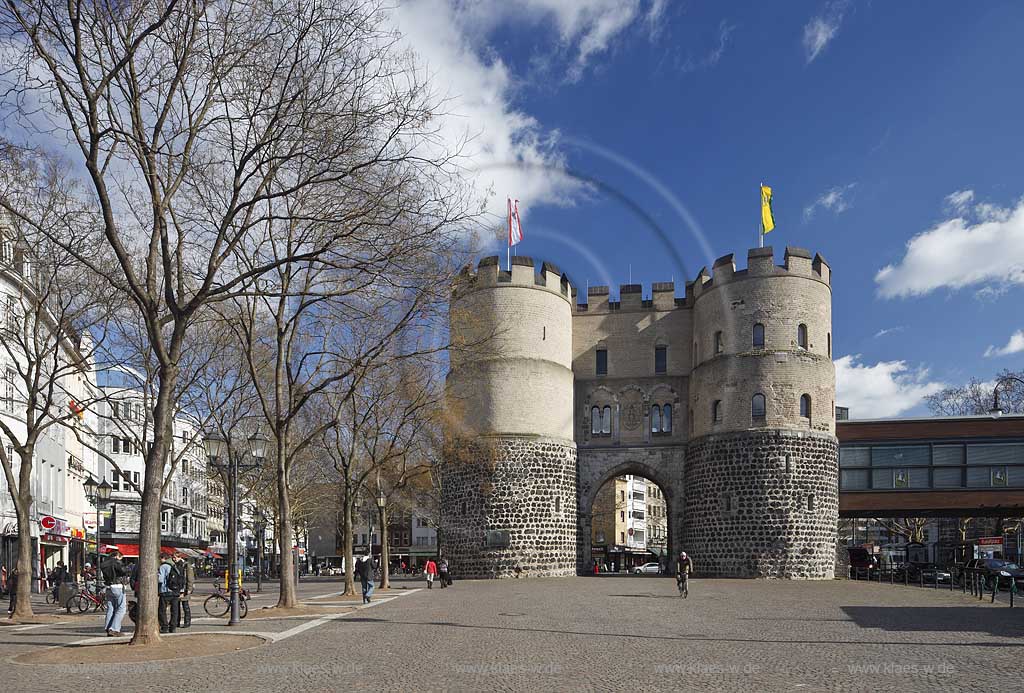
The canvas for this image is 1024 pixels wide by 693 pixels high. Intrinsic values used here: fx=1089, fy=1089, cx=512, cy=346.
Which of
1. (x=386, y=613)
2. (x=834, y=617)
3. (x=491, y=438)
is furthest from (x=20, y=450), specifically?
(x=491, y=438)

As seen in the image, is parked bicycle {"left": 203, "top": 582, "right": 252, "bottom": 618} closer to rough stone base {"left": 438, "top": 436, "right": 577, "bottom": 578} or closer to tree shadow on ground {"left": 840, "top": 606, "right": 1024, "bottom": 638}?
tree shadow on ground {"left": 840, "top": 606, "right": 1024, "bottom": 638}

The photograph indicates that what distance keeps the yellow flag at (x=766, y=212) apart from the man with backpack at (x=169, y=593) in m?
37.7

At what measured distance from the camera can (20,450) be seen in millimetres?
25062

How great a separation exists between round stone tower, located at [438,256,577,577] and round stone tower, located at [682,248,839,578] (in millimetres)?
7137

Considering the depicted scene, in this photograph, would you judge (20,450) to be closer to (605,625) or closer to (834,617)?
(605,625)

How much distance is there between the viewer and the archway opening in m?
104

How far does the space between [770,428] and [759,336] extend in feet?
14.3

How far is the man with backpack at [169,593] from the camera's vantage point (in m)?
21.1

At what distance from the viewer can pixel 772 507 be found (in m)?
49.8

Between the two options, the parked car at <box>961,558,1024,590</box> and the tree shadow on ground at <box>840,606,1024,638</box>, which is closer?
the tree shadow on ground at <box>840,606,1024,638</box>

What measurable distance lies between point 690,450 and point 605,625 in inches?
1338

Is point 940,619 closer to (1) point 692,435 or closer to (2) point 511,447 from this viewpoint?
(2) point 511,447

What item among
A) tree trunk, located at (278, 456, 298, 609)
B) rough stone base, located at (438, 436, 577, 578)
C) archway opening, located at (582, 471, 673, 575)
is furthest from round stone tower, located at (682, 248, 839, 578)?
archway opening, located at (582, 471, 673, 575)

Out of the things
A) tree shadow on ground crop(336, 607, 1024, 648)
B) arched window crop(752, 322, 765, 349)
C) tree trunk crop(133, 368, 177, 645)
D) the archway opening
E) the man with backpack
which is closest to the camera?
tree trunk crop(133, 368, 177, 645)
